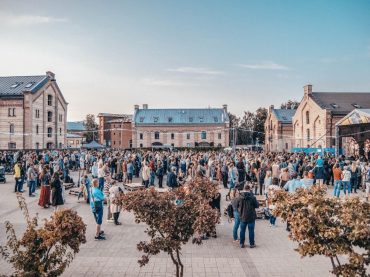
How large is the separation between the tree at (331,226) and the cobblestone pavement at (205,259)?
3.04 metres

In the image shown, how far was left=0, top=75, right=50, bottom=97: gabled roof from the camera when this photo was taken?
149ft

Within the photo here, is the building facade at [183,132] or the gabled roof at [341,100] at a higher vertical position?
the gabled roof at [341,100]

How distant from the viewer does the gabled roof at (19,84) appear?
149 feet

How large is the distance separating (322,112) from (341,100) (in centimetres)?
560

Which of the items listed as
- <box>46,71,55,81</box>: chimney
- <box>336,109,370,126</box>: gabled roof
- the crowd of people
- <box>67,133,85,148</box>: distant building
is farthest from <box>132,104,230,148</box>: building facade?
the crowd of people

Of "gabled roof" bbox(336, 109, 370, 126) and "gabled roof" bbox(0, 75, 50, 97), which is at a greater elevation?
"gabled roof" bbox(0, 75, 50, 97)

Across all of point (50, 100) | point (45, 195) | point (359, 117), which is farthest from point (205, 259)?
point (50, 100)

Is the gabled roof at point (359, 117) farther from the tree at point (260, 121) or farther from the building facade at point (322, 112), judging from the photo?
the tree at point (260, 121)

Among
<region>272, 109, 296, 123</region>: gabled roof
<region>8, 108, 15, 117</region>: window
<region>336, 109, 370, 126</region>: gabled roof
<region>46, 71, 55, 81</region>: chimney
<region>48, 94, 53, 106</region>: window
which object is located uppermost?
<region>46, 71, 55, 81</region>: chimney

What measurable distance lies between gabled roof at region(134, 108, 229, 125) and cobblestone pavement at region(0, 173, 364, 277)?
5852 cm

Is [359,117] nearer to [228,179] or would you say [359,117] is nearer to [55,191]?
[228,179]

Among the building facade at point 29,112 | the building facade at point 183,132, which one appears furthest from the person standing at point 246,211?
the building facade at point 183,132

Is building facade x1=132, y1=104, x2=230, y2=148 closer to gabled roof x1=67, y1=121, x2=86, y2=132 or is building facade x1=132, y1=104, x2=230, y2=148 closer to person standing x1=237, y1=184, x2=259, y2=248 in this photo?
gabled roof x1=67, y1=121, x2=86, y2=132

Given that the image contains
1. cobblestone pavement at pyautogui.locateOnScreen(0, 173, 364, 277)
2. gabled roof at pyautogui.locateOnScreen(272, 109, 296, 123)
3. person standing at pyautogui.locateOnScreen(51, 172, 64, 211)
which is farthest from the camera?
gabled roof at pyautogui.locateOnScreen(272, 109, 296, 123)
